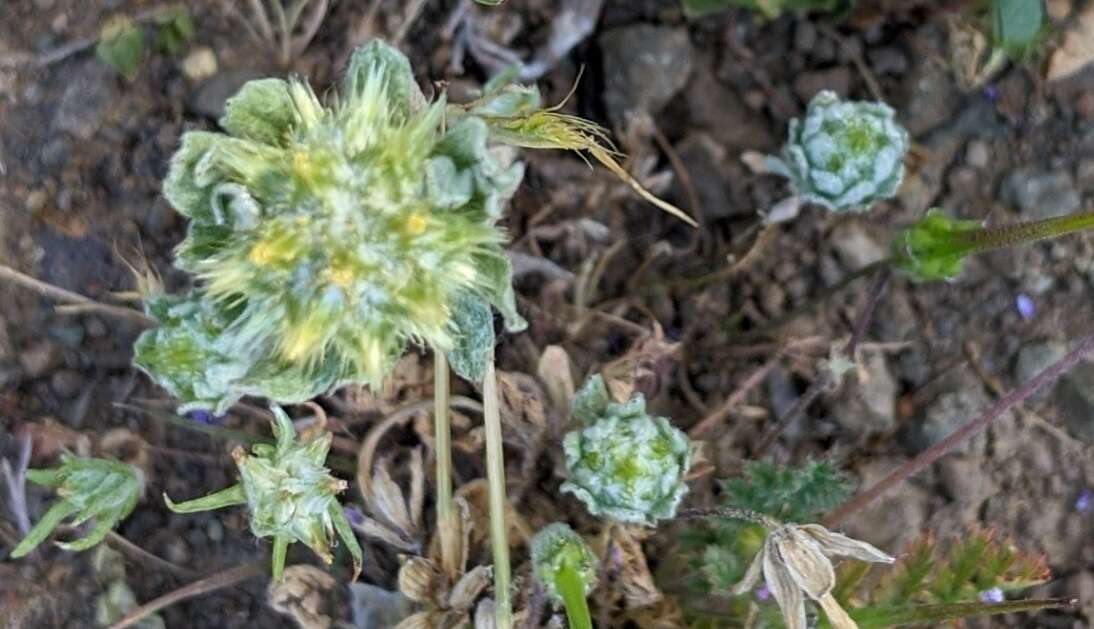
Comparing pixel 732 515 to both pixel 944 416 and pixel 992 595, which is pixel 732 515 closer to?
pixel 992 595

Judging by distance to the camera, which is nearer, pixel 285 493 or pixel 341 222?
pixel 341 222

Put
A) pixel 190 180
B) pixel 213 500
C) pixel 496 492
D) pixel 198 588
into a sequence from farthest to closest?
pixel 198 588 → pixel 496 492 → pixel 213 500 → pixel 190 180


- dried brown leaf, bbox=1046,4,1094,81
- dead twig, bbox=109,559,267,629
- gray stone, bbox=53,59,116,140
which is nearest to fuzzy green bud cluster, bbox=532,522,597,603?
dead twig, bbox=109,559,267,629

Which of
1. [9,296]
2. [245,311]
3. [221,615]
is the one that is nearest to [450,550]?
[221,615]

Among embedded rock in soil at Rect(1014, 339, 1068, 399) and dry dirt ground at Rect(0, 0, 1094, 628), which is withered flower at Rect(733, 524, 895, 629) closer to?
dry dirt ground at Rect(0, 0, 1094, 628)

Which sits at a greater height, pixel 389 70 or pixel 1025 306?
pixel 389 70

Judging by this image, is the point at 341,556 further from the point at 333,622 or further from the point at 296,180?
the point at 296,180

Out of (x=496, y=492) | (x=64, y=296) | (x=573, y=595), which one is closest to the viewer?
(x=573, y=595)

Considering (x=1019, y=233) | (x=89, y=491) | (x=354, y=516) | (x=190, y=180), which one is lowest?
(x=354, y=516)

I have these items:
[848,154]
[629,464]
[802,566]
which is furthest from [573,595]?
[848,154]
